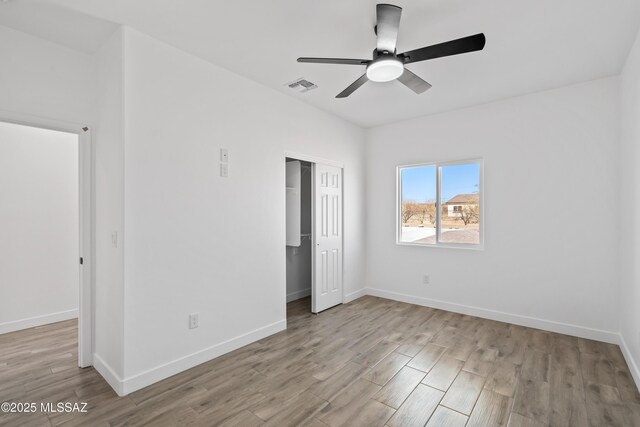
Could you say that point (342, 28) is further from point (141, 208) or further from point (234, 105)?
point (141, 208)

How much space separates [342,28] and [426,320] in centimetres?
339

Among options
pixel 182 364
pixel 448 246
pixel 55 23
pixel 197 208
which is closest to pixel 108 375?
pixel 182 364

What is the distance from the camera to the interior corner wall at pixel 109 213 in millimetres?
2348

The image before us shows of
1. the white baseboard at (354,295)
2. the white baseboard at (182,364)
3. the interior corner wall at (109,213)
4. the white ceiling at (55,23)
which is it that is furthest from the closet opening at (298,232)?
the white ceiling at (55,23)

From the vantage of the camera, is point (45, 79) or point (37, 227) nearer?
point (45, 79)

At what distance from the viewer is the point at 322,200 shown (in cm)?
425

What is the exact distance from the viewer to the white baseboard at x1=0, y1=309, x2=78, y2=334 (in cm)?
348

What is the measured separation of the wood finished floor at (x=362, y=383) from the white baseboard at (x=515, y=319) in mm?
106

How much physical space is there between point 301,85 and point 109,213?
2266 millimetres

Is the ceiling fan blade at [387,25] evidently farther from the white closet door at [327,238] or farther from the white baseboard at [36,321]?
the white baseboard at [36,321]

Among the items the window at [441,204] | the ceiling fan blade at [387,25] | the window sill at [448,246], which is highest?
the ceiling fan blade at [387,25]

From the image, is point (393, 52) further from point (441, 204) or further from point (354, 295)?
point (354, 295)

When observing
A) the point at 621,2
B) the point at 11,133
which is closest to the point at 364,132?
the point at 621,2

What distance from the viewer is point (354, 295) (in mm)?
4797
